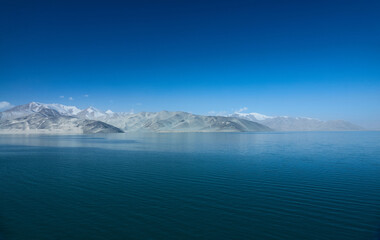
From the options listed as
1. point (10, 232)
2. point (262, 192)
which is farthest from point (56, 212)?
point (262, 192)

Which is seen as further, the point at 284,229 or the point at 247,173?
the point at 247,173

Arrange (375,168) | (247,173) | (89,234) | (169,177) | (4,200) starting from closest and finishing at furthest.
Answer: (89,234) → (4,200) → (169,177) → (247,173) → (375,168)

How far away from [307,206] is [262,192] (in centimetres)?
533

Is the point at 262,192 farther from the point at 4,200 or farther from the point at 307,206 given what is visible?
the point at 4,200

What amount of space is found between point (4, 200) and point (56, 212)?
8.15 meters

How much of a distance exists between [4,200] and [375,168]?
176 feet

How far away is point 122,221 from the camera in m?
17.5

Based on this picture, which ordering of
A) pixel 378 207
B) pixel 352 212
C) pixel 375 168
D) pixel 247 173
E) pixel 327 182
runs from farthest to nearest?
1. pixel 375 168
2. pixel 247 173
3. pixel 327 182
4. pixel 378 207
5. pixel 352 212

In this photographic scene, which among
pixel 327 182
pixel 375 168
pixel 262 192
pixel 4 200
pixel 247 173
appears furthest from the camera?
pixel 375 168

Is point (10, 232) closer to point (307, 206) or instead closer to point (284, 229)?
point (284, 229)

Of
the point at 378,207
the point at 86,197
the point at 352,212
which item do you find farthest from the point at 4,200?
the point at 378,207

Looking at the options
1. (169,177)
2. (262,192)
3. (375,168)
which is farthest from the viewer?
(375,168)

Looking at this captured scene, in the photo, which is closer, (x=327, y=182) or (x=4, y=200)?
(x=4, y=200)

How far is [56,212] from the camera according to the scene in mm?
19500
